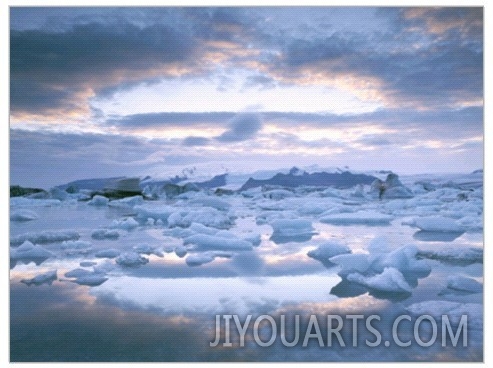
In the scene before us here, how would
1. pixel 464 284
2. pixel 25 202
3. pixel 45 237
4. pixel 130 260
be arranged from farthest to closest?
pixel 45 237 < pixel 130 260 < pixel 25 202 < pixel 464 284

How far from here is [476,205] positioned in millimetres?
4656

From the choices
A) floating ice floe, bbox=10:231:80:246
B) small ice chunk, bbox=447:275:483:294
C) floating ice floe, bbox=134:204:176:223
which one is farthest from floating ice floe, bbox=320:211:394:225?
floating ice floe, bbox=10:231:80:246

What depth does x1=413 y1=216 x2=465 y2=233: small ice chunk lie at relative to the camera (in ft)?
16.9

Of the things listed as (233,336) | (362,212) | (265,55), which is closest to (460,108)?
(265,55)

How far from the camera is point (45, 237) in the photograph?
4.73 meters

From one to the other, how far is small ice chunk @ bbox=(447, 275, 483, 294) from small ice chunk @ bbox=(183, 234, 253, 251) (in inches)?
87.6

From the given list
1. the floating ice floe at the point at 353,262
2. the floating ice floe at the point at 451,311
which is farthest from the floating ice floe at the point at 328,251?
the floating ice floe at the point at 451,311

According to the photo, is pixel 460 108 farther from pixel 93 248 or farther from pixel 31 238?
pixel 31 238

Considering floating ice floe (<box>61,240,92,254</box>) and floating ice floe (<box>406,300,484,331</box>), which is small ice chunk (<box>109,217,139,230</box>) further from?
floating ice floe (<box>406,300,484,331</box>)

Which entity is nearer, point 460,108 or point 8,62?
point 8,62

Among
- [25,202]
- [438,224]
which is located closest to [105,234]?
[25,202]

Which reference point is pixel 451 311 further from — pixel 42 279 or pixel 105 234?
pixel 105 234

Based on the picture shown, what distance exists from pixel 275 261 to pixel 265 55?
2342 mm

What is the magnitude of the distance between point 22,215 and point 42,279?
2.29 feet
